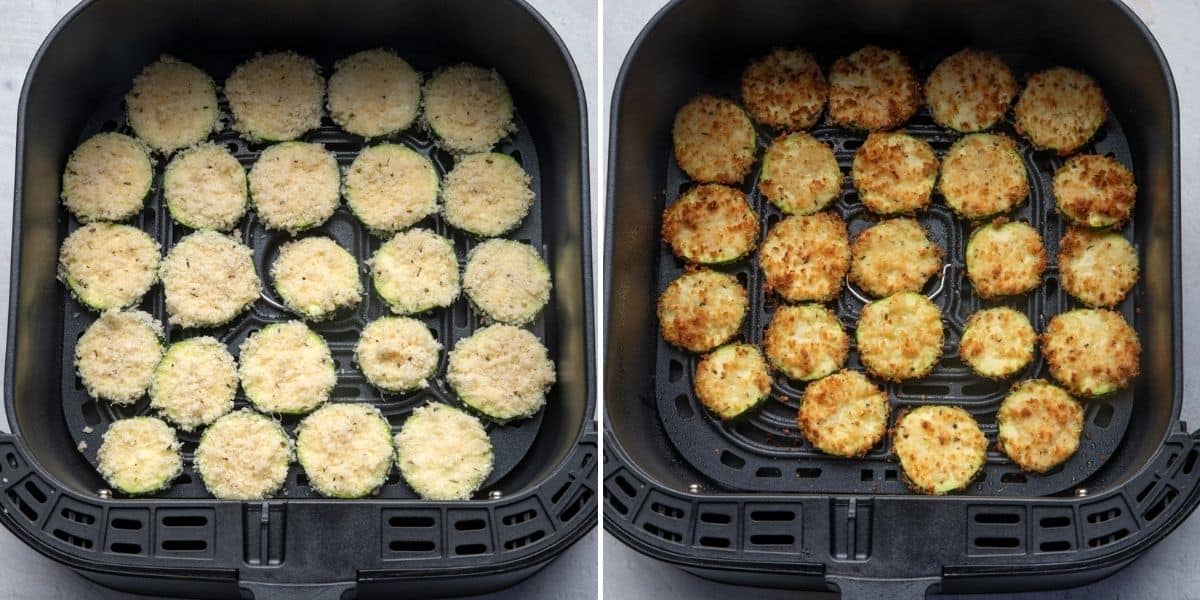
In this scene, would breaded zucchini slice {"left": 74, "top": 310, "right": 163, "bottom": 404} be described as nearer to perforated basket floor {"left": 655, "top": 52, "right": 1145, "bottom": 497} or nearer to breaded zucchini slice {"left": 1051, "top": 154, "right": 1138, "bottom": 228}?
perforated basket floor {"left": 655, "top": 52, "right": 1145, "bottom": 497}

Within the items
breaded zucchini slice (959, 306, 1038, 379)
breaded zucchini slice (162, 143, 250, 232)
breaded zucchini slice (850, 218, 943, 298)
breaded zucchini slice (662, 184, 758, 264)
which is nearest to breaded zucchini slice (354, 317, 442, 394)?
breaded zucchini slice (162, 143, 250, 232)

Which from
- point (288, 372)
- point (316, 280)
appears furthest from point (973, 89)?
point (288, 372)

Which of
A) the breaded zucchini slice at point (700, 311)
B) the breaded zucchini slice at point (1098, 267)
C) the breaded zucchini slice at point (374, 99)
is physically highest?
the breaded zucchini slice at point (374, 99)

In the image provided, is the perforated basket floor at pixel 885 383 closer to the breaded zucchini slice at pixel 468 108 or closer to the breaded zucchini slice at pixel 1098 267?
the breaded zucchini slice at pixel 1098 267

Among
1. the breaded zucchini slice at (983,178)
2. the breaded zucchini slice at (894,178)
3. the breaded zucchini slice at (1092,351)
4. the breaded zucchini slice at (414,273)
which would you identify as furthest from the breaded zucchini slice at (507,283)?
the breaded zucchini slice at (1092,351)

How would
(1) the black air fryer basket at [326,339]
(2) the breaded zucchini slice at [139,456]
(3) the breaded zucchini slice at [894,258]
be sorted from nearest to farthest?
(1) the black air fryer basket at [326,339] < (2) the breaded zucchini slice at [139,456] < (3) the breaded zucchini slice at [894,258]

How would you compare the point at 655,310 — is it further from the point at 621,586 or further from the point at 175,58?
the point at 175,58
